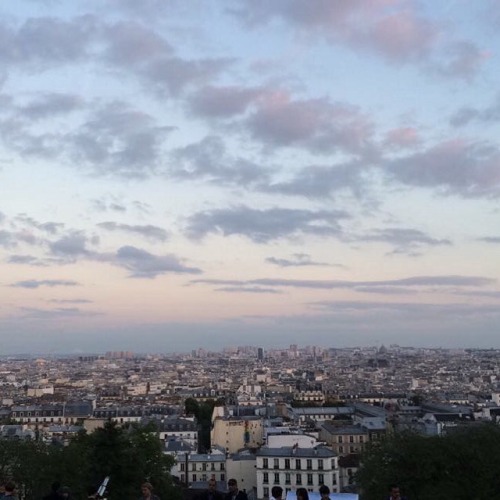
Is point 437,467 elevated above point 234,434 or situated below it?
above

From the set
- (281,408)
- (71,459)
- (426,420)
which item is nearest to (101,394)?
(281,408)

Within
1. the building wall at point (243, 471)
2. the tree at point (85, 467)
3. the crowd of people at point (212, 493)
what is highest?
the crowd of people at point (212, 493)

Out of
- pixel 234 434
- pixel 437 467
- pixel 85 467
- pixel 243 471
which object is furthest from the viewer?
pixel 234 434

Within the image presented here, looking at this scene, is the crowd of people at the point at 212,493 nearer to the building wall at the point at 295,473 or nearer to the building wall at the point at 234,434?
the building wall at the point at 295,473

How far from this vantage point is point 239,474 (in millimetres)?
50031

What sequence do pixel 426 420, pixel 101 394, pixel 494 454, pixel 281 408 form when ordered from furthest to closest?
pixel 101 394 < pixel 281 408 < pixel 426 420 < pixel 494 454

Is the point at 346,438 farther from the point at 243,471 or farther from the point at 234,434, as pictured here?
the point at 243,471

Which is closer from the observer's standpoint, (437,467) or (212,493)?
(212,493)

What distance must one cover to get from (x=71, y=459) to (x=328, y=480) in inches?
695

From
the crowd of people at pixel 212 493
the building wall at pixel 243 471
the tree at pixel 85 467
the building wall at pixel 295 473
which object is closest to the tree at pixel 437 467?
the tree at pixel 85 467

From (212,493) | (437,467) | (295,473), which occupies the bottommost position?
(295,473)

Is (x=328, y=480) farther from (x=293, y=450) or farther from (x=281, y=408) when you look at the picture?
(x=281, y=408)

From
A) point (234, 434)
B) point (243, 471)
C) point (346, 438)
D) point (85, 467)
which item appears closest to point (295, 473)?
point (243, 471)

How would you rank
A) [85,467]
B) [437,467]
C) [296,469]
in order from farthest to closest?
[296,469], [85,467], [437,467]
